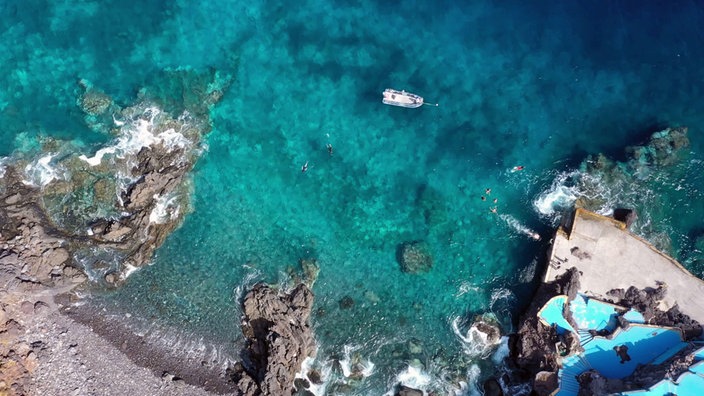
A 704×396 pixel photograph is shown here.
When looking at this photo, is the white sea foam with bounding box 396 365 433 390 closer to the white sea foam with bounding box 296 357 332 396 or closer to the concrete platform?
the white sea foam with bounding box 296 357 332 396

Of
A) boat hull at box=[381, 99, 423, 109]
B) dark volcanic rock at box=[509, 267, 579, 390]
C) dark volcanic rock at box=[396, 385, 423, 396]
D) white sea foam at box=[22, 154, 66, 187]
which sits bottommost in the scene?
dark volcanic rock at box=[396, 385, 423, 396]

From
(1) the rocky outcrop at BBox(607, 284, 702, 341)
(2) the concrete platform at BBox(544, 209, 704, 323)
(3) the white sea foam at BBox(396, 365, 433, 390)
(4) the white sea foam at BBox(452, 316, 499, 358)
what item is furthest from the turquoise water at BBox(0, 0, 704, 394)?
(1) the rocky outcrop at BBox(607, 284, 702, 341)

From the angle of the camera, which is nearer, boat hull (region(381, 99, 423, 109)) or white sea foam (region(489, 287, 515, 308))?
white sea foam (region(489, 287, 515, 308))

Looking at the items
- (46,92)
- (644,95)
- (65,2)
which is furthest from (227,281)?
(644,95)

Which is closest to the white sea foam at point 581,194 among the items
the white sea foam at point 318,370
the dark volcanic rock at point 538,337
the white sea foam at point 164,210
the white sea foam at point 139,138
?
the dark volcanic rock at point 538,337

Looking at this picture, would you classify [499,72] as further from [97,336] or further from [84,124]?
[97,336]

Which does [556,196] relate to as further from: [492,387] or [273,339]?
[273,339]
